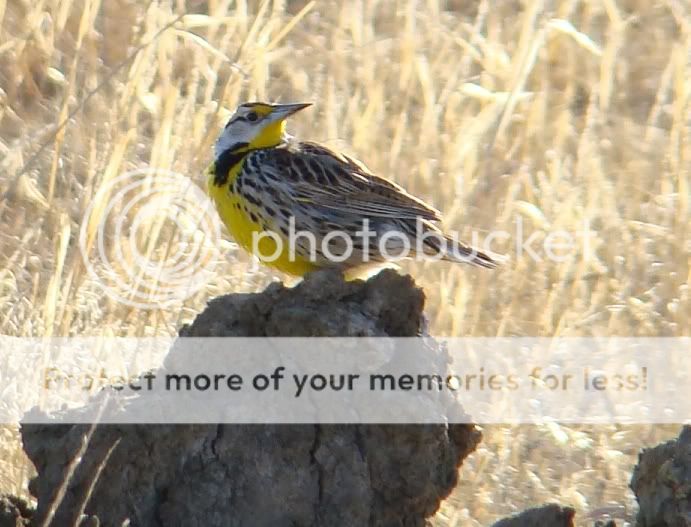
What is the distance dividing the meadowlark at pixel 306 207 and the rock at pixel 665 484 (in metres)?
1.35

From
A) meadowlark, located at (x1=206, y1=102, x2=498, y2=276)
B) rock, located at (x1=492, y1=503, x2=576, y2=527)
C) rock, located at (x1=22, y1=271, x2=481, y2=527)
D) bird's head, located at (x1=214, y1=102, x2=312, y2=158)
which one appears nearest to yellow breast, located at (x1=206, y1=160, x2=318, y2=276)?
meadowlark, located at (x1=206, y1=102, x2=498, y2=276)

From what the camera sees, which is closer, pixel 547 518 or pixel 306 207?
pixel 547 518

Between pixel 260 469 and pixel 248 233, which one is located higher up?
pixel 248 233

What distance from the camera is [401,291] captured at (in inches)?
155

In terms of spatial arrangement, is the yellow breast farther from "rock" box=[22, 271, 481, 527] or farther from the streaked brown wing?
"rock" box=[22, 271, 481, 527]

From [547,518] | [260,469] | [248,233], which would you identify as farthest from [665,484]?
[248,233]

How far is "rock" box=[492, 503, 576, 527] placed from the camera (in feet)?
11.9

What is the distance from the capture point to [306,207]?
16.6ft

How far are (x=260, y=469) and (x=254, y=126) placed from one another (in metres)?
1.77

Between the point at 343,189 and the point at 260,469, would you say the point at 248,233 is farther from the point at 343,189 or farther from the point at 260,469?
the point at 260,469

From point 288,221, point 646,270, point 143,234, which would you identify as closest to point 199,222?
point 143,234

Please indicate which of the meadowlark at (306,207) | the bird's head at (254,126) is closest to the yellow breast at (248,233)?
the meadowlark at (306,207)

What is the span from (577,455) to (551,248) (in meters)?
1.21

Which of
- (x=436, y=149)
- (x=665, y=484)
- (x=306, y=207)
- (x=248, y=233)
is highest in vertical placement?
(x=436, y=149)
